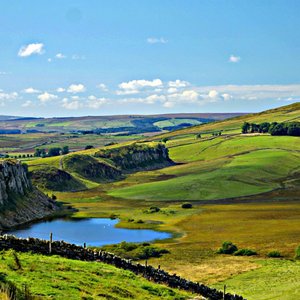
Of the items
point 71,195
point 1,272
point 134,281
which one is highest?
point 1,272

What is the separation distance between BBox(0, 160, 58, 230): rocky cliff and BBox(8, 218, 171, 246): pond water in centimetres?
629

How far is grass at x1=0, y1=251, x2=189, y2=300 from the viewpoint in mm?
26016

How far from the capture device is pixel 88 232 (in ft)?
360

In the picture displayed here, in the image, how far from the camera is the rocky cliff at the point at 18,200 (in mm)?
121856

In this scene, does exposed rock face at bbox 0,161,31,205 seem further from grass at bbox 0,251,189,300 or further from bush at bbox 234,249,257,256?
grass at bbox 0,251,189,300

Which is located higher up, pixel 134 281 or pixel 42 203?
pixel 134 281

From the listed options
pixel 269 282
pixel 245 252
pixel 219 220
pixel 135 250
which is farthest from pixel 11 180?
pixel 269 282

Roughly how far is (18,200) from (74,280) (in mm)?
109581

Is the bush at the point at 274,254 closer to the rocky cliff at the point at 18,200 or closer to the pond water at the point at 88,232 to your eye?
the pond water at the point at 88,232

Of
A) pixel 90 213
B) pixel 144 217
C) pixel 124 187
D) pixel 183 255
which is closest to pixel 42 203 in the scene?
pixel 90 213

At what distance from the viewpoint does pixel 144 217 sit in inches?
5157

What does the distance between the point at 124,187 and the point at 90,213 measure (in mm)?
58298

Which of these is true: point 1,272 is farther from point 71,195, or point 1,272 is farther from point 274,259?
point 71,195

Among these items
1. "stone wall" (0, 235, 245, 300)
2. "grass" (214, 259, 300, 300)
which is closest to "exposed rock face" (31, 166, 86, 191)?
"grass" (214, 259, 300, 300)
